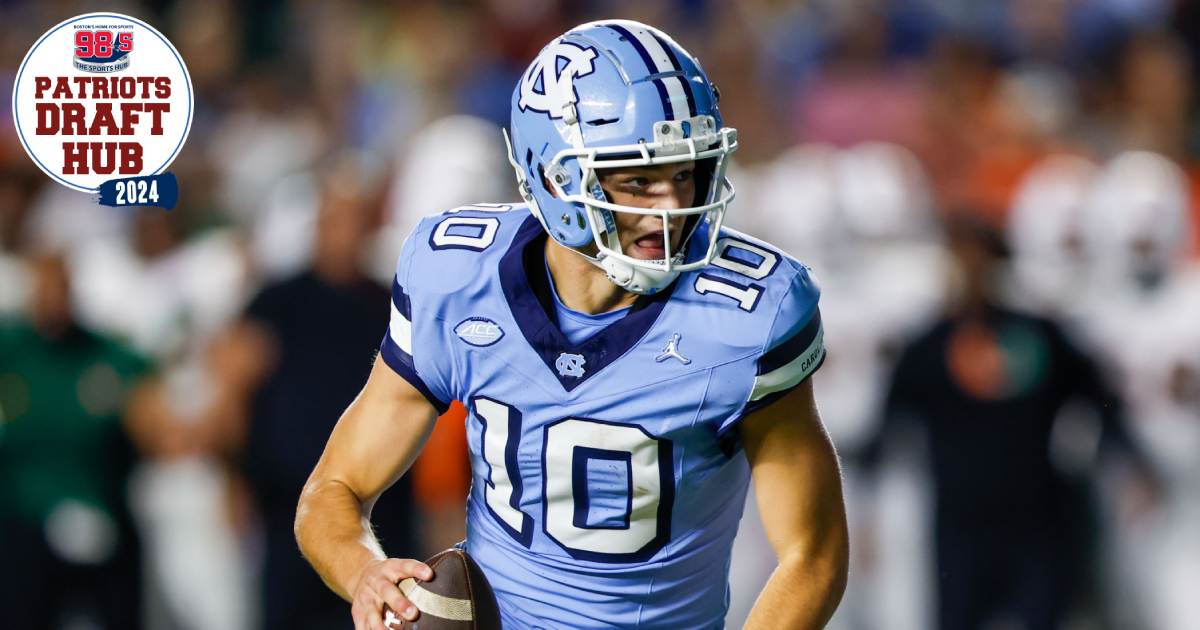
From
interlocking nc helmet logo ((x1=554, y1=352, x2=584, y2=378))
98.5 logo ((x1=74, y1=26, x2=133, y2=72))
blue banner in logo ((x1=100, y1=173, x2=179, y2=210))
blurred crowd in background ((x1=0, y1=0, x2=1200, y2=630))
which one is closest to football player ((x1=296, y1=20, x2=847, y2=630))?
interlocking nc helmet logo ((x1=554, y1=352, x2=584, y2=378))

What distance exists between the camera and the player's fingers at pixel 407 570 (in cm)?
254

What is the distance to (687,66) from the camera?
8.96 ft

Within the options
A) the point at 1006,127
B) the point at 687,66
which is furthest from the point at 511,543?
the point at 1006,127

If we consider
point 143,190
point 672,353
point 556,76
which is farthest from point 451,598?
point 143,190

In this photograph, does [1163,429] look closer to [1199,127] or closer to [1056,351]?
[1056,351]

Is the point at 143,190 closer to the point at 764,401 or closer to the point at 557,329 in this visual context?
the point at 557,329

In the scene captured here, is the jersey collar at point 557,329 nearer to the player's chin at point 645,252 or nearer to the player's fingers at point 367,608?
the player's chin at point 645,252

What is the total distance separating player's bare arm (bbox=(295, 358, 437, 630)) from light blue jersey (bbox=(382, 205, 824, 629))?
5 centimetres

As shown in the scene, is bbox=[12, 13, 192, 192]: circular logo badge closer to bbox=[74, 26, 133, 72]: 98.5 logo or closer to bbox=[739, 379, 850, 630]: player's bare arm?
bbox=[74, 26, 133, 72]: 98.5 logo

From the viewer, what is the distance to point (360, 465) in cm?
287

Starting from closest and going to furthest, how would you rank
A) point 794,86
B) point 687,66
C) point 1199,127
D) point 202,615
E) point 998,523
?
point 687,66, point 998,523, point 202,615, point 1199,127, point 794,86

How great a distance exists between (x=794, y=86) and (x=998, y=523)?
7.10 feet

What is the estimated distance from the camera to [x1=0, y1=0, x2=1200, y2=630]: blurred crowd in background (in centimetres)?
538

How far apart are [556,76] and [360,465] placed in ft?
2.49
